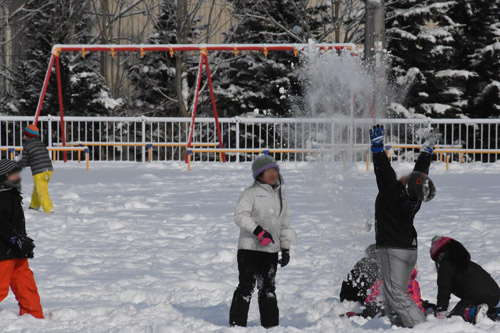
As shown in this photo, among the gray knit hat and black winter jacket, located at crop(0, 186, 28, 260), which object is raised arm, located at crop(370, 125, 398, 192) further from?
black winter jacket, located at crop(0, 186, 28, 260)

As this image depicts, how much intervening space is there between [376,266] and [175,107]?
82.9ft

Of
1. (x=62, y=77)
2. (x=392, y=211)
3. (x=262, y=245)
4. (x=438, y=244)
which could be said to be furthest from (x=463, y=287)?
(x=62, y=77)

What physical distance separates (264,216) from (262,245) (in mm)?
208

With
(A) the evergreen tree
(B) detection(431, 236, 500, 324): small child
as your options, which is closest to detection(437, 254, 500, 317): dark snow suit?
(B) detection(431, 236, 500, 324): small child

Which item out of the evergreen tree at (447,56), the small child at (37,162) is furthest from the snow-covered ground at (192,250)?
the evergreen tree at (447,56)

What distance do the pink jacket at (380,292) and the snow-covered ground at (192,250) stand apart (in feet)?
0.59

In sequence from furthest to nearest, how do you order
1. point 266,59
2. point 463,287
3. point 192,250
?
1. point 266,59
2. point 192,250
3. point 463,287

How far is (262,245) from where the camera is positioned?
16.4 ft

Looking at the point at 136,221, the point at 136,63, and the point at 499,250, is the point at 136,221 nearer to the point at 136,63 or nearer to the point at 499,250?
the point at 499,250

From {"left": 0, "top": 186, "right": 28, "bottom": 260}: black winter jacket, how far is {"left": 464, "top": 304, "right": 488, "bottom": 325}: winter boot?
325cm

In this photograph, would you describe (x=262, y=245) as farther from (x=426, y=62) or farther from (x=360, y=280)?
(x=426, y=62)

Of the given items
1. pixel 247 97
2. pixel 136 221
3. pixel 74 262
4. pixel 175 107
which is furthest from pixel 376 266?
pixel 175 107

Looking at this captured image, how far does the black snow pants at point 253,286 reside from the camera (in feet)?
16.5

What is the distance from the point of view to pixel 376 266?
555cm
